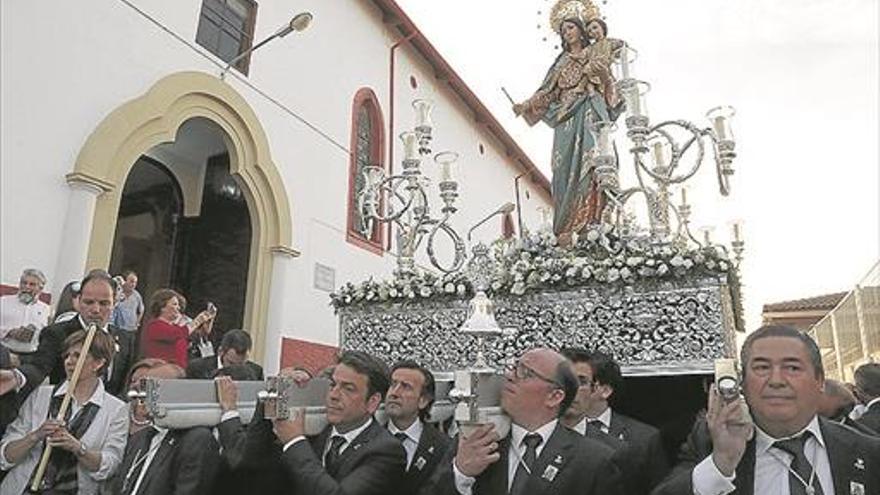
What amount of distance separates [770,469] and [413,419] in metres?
1.60

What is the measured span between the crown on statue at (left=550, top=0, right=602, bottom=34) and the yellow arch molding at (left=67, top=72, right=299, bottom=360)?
375 cm

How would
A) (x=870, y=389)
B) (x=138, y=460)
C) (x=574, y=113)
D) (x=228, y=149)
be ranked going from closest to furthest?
(x=138, y=460) < (x=870, y=389) < (x=574, y=113) < (x=228, y=149)

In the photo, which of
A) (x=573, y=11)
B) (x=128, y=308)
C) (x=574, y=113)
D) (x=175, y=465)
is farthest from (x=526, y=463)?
(x=573, y=11)

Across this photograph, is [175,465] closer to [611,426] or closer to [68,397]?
[68,397]

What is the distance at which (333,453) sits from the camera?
281 centimetres

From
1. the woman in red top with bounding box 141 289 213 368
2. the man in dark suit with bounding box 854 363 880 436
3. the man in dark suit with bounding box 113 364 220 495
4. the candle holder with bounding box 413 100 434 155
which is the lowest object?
Answer: the man in dark suit with bounding box 113 364 220 495

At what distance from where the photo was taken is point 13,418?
3.28 meters

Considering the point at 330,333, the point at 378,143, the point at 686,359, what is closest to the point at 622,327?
the point at 686,359

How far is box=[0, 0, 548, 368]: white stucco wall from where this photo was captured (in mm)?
5379

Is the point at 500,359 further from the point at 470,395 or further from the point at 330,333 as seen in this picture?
the point at 330,333

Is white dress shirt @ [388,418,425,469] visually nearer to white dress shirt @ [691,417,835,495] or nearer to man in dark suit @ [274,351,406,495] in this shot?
man in dark suit @ [274,351,406,495]

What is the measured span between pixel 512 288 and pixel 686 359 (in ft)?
3.79

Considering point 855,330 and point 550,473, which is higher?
point 855,330

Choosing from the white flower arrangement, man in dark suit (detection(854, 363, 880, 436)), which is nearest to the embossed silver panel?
the white flower arrangement
